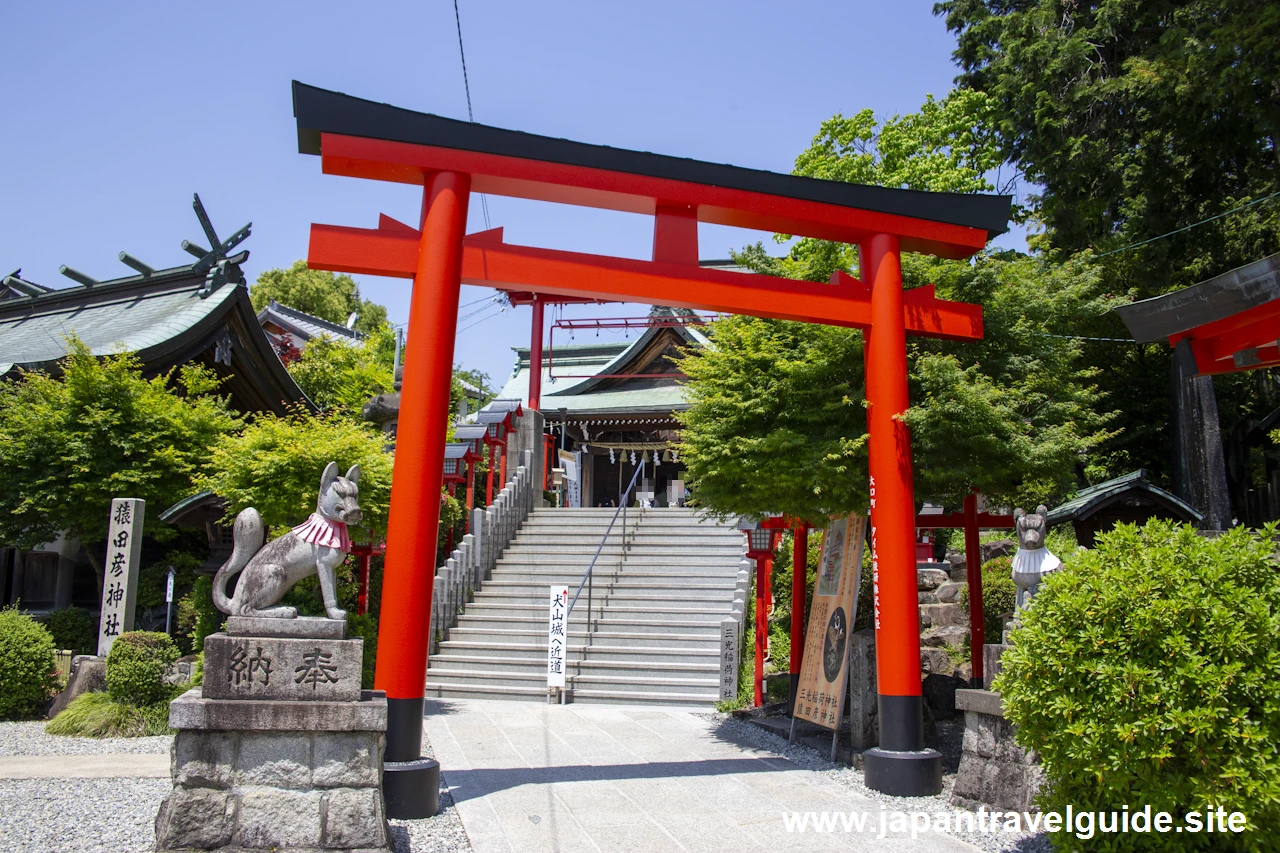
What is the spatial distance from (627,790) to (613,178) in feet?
17.4

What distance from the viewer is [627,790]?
7641 millimetres

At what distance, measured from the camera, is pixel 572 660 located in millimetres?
13641

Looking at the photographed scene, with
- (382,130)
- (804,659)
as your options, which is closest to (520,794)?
(804,659)

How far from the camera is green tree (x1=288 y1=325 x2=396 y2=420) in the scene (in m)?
25.1

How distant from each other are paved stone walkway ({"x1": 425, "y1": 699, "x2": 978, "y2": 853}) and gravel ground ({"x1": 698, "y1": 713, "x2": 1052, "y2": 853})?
0.15 meters

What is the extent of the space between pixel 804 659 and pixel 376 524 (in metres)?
5.59

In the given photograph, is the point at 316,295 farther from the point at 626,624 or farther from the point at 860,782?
the point at 860,782

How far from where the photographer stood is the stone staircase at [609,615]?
13055mm

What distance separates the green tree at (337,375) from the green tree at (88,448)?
996 cm

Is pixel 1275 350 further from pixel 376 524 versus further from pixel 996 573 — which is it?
pixel 376 524

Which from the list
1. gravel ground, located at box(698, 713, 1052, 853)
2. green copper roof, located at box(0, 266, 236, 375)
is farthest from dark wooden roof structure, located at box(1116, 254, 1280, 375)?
green copper roof, located at box(0, 266, 236, 375)

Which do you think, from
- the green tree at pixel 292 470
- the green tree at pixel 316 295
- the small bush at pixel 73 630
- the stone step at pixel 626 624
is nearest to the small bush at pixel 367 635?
the green tree at pixel 292 470

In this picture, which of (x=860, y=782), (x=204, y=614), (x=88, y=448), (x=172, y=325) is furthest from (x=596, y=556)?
(x=172, y=325)

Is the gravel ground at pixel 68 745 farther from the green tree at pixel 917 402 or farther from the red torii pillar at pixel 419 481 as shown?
the green tree at pixel 917 402
